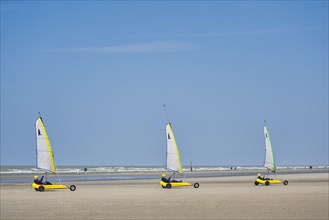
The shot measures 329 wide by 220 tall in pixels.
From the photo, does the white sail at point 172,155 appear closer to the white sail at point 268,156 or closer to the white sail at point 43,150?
the white sail at point 43,150

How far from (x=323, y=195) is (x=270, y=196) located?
341cm

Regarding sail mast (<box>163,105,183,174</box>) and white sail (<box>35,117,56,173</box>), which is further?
sail mast (<box>163,105,183,174</box>)

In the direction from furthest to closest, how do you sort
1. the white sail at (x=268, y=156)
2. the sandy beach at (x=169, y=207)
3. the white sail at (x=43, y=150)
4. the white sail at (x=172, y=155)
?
the white sail at (x=268, y=156)
the white sail at (x=172, y=155)
the white sail at (x=43, y=150)
the sandy beach at (x=169, y=207)

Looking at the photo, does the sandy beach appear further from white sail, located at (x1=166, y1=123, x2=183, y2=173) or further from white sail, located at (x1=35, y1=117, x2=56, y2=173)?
white sail, located at (x1=166, y1=123, x2=183, y2=173)

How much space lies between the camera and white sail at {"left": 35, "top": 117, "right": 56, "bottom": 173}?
5434cm

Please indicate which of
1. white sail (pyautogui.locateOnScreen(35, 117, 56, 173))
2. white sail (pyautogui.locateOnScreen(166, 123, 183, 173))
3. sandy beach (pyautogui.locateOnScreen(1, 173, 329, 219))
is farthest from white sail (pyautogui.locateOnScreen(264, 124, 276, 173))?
sandy beach (pyautogui.locateOnScreen(1, 173, 329, 219))

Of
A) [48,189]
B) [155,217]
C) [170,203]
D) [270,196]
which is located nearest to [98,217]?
[155,217]

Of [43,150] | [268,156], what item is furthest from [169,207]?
[268,156]

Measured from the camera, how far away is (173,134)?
199ft

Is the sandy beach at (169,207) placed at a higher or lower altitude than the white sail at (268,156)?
lower

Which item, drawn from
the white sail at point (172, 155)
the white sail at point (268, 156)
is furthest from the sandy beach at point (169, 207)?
the white sail at point (268, 156)

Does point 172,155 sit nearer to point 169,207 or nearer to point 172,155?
point 172,155

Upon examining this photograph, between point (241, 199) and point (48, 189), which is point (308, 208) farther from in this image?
point (48, 189)

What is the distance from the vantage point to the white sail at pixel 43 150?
5434cm
